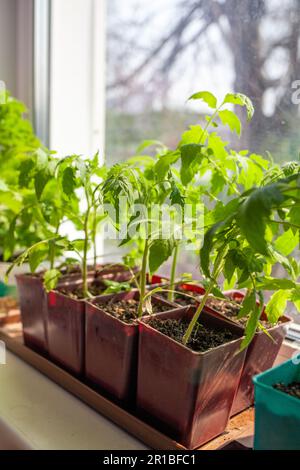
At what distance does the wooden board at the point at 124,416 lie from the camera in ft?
2.37

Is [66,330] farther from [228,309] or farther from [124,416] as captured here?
[228,309]

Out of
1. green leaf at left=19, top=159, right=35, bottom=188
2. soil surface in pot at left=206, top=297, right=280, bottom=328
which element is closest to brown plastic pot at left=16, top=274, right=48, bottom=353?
green leaf at left=19, top=159, right=35, bottom=188

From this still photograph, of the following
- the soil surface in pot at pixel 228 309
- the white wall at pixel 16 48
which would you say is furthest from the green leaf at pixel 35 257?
the white wall at pixel 16 48

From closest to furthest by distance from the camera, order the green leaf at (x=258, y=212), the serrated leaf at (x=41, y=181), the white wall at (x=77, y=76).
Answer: the green leaf at (x=258, y=212), the serrated leaf at (x=41, y=181), the white wall at (x=77, y=76)

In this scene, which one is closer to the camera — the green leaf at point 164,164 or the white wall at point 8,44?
the green leaf at point 164,164

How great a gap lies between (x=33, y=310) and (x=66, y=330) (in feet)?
0.47

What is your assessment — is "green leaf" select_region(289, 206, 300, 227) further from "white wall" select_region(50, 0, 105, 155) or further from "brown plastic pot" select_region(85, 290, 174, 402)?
"white wall" select_region(50, 0, 105, 155)

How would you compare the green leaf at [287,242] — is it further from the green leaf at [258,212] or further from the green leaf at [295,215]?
the green leaf at [258,212]

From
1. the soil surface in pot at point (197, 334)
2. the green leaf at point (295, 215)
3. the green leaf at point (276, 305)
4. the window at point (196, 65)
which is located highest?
the window at point (196, 65)

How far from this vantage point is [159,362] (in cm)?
72

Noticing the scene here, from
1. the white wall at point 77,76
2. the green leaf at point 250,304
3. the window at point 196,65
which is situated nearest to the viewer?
the green leaf at point 250,304

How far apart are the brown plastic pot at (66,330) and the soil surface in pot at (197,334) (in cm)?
17

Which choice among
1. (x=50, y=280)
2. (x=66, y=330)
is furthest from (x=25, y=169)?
(x=66, y=330)

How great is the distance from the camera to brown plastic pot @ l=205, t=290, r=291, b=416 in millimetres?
772
